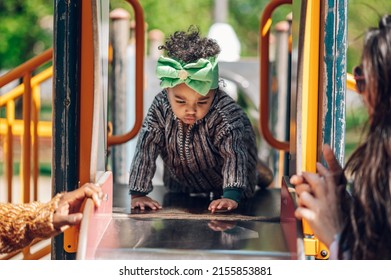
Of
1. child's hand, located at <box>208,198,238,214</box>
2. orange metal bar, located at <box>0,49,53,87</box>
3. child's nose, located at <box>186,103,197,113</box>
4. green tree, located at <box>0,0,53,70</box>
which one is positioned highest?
green tree, located at <box>0,0,53,70</box>

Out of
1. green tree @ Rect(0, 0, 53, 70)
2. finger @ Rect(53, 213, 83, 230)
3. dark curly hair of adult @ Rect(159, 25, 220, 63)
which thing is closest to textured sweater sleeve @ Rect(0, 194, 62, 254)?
finger @ Rect(53, 213, 83, 230)

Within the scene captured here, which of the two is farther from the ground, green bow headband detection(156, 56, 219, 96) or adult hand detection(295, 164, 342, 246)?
green bow headband detection(156, 56, 219, 96)

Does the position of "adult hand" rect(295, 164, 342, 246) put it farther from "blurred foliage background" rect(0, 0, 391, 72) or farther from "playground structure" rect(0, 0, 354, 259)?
"blurred foliage background" rect(0, 0, 391, 72)

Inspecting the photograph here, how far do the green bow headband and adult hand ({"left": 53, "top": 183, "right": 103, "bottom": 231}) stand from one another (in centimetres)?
65

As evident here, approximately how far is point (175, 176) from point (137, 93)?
2.18ft

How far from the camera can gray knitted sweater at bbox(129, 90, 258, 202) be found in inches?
114

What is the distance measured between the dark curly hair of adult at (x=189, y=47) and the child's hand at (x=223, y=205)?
0.58m

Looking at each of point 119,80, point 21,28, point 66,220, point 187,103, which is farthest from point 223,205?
point 21,28

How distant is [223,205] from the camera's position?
2770mm

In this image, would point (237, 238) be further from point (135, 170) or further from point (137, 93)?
point (137, 93)

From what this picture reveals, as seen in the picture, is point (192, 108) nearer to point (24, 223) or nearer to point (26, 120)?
point (24, 223)

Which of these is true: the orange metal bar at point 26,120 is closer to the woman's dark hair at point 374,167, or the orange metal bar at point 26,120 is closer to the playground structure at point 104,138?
the playground structure at point 104,138

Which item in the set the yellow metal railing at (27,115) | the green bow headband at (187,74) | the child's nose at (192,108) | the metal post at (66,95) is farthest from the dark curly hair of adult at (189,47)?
the yellow metal railing at (27,115)

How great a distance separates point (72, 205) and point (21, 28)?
1183cm
